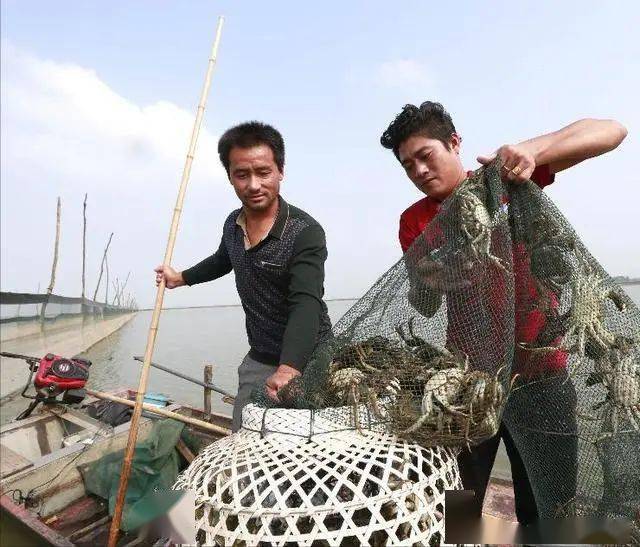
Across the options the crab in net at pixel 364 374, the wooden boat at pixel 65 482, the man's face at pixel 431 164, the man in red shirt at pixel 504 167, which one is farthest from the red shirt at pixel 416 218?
the wooden boat at pixel 65 482

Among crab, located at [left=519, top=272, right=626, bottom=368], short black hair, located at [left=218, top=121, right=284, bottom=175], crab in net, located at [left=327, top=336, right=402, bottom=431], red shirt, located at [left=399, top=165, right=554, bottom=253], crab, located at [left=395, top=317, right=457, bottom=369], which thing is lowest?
crab in net, located at [left=327, top=336, right=402, bottom=431]

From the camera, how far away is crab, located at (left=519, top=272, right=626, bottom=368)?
1.57 m

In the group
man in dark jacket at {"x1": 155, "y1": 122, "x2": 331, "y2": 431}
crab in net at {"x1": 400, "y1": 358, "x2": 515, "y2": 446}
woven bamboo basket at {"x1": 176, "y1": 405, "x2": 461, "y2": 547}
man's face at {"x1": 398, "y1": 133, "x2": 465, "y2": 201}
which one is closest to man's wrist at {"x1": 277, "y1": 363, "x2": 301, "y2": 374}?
man in dark jacket at {"x1": 155, "y1": 122, "x2": 331, "y2": 431}

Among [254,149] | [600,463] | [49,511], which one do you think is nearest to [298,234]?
[254,149]

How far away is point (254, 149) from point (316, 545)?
1.61 m

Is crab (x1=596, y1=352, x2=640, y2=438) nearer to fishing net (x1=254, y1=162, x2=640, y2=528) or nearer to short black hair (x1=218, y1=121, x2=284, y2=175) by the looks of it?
fishing net (x1=254, y1=162, x2=640, y2=528)

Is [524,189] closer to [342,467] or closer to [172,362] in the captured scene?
[342,467]

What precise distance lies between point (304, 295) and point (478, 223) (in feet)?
2.72

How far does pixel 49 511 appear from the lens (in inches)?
143

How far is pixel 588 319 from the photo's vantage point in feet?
5.18

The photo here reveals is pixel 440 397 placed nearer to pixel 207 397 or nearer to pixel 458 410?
pixel 458 410

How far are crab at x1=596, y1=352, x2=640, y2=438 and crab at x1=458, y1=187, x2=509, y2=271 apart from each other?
52cm

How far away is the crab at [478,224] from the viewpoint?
1601 mm

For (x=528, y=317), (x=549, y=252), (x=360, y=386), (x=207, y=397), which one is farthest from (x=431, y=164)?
(x=207, y=397)
